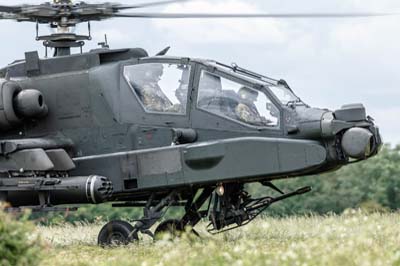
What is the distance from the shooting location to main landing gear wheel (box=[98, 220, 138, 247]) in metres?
17.5

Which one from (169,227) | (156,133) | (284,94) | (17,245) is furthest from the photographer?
(169,227)

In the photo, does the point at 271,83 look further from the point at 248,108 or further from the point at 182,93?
the point at 182,93

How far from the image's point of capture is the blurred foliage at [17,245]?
12.5 metres

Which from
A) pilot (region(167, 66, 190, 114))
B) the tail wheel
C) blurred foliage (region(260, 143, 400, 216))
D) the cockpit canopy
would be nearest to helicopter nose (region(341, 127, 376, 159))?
the cockpit canopy

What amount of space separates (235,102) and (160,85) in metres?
1.28

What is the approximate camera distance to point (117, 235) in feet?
57.9

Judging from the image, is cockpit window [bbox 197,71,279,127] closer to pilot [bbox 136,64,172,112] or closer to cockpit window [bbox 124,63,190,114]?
cockpit window [bbox 124,63,190,114]

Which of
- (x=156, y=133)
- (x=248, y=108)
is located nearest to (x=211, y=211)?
(x=156, y=133)

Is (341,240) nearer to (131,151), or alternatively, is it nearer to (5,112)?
(131,151)

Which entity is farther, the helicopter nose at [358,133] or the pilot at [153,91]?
the pilot at [153,91]

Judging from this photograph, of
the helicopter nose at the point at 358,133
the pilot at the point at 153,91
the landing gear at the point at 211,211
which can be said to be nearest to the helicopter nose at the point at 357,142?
the helicopter nose at the point at 358,133

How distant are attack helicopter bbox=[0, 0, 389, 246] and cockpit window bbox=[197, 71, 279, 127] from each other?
0.6 inches

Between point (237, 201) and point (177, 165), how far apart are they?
124cm

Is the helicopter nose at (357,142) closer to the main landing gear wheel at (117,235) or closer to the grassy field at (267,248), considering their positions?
the grassy field at (267,248)
